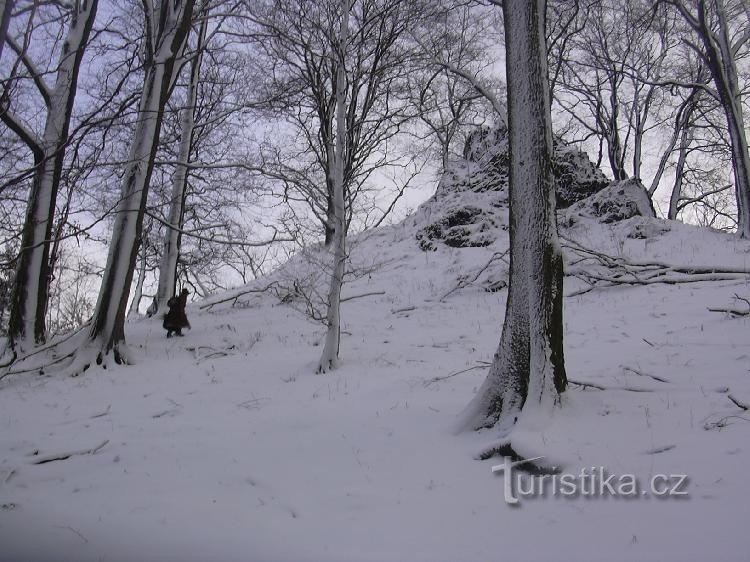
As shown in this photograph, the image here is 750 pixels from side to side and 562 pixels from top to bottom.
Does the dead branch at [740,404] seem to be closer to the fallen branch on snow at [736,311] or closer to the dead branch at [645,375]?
the dead branch at [645,375]

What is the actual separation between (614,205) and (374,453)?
11.2 metres

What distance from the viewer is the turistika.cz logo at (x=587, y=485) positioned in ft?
8.84

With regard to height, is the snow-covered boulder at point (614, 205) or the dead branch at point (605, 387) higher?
the snow-covered boulder at point (614, 205)

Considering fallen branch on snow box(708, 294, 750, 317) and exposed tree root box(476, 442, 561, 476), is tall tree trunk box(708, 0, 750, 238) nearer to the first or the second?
fallen branch on snow box(708, 294, 750, 317)

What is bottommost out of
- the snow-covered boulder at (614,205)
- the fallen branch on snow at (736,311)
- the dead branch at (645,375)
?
the dead branch at (645,375)

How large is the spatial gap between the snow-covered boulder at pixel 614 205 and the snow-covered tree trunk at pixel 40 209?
38.3 ft

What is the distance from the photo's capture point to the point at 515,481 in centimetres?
303

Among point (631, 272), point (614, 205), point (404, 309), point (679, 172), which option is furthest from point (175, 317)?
point (679, 172)

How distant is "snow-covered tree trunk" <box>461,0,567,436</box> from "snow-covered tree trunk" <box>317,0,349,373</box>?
A: 3117mm

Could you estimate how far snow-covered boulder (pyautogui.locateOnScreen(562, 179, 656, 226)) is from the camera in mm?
12023

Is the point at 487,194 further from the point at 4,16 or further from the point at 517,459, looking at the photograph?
the point at 4,16

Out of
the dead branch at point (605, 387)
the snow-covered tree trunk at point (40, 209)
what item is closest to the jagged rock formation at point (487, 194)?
the dead branch at point (605, 387)

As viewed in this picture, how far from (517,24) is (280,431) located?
4266 millimetres

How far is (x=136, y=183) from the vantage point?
25.3ft
